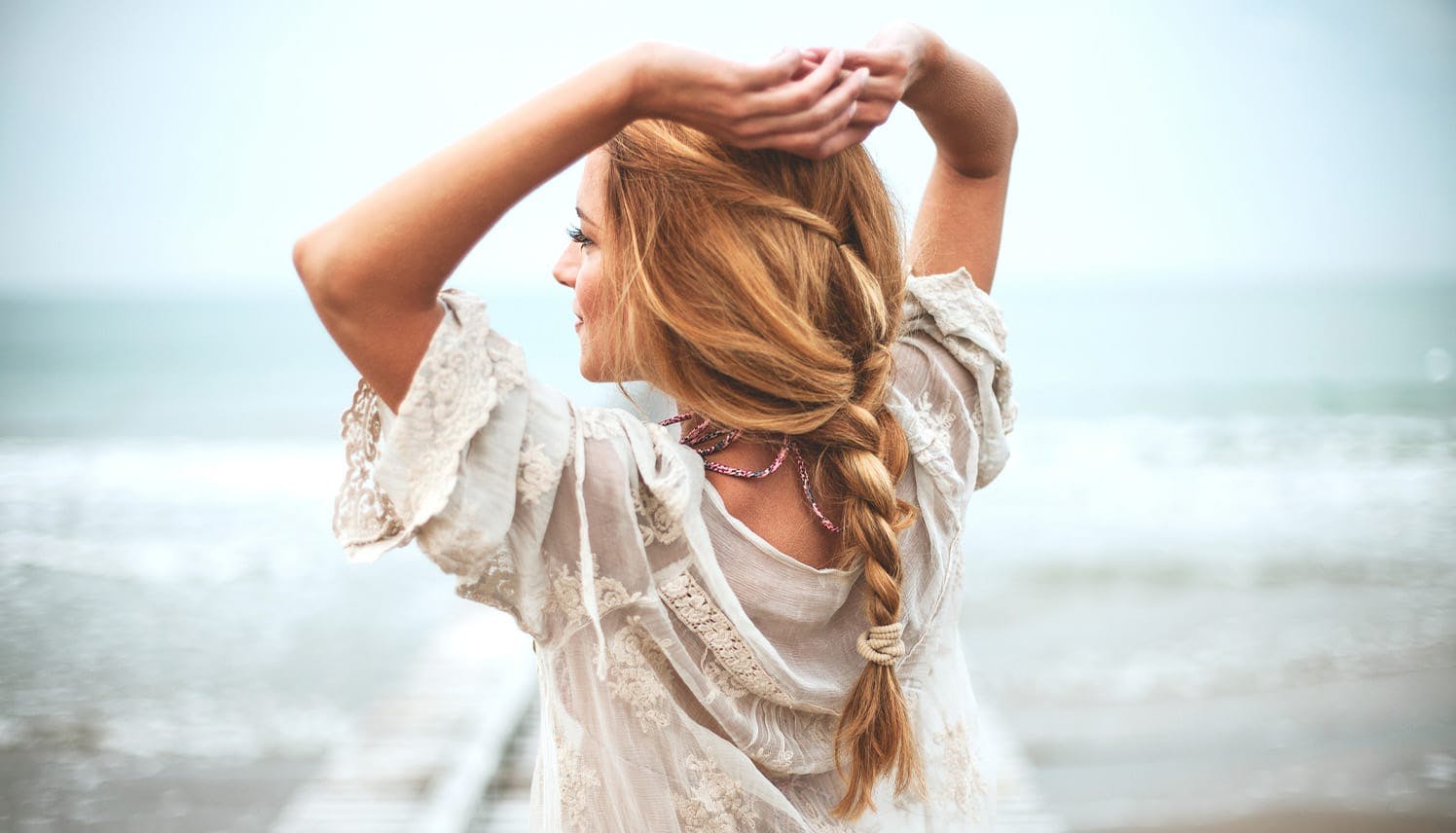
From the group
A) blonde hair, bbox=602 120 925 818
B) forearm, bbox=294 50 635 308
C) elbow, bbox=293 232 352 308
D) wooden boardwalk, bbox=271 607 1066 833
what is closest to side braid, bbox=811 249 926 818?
blonde hair, bbox=602 120 925 818

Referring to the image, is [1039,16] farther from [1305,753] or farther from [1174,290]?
[1305,753]

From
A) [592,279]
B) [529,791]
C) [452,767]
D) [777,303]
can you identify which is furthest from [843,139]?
[452,767]

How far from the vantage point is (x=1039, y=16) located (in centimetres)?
3275

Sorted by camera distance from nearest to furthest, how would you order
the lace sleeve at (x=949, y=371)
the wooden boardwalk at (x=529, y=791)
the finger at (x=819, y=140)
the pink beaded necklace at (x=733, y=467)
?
1. the finger at (x=819, y=140)
2. the pink beaded necklace at (x=733, y=467)
3. the lace sleeve at (x=949, y=371)
4. the wooden boardwalk at (x=529, y=791)

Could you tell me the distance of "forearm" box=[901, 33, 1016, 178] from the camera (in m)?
1.10

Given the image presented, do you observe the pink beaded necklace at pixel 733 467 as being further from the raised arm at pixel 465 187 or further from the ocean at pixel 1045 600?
the ocean at pixel 1045 600

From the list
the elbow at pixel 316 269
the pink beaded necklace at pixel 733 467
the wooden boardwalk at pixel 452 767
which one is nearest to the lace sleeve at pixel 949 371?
the pink beaded necklace at pixel 733 467

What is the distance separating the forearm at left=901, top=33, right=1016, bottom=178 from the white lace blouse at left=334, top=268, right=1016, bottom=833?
0.48 feet

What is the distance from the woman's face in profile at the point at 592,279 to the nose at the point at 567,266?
0.02 meters

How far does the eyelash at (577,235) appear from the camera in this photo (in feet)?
3.56

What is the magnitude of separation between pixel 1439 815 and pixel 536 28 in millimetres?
32035

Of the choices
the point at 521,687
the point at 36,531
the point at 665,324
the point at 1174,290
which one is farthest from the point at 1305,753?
the point at 1174,290

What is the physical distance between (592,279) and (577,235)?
0.37ft

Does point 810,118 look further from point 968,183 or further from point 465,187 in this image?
point 968,183
